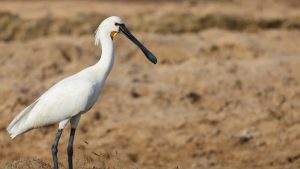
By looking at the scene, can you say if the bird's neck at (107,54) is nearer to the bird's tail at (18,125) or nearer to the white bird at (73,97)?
the white bird at (73,97)

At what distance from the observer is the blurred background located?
16.6 metres

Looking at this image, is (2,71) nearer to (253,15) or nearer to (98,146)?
(98,146)

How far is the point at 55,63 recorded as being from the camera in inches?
733

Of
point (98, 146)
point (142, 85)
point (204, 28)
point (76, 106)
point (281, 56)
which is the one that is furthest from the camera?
point (204, 28)

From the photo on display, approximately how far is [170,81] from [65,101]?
6.00m

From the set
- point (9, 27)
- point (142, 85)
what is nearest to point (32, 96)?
point (142, 85)

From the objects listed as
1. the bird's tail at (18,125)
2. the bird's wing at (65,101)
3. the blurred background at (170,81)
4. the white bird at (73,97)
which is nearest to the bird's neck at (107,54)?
the white bird at (73,97)

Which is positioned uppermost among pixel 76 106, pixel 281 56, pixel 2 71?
pixel 76 106

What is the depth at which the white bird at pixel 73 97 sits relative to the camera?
39.8 ft

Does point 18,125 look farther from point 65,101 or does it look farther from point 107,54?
point 107,54

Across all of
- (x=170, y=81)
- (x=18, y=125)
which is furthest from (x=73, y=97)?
(x=170, y=81)

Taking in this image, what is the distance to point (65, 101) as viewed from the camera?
12.2 m

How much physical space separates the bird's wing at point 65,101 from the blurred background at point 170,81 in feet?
3.09

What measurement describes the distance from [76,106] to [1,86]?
17.8 ft
